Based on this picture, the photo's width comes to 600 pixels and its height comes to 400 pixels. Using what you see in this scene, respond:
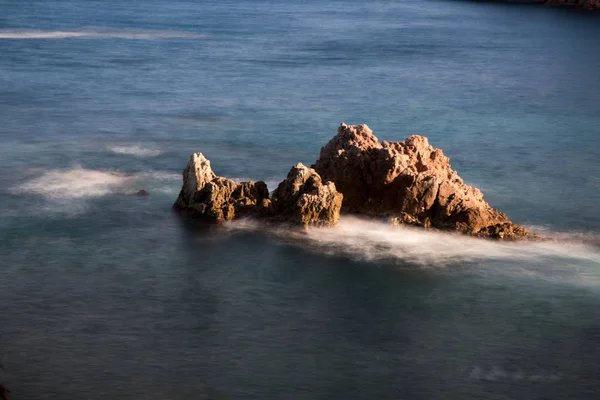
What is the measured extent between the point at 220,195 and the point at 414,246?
6.43 m

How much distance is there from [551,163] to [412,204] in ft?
43.3

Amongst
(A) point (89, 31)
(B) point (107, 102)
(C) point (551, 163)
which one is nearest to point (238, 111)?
(B) point (107, 102)

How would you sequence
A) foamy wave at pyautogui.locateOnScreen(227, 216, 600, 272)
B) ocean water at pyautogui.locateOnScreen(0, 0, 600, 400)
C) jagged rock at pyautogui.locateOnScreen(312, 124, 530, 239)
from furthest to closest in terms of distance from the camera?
1. jagged rock at pyautogui.locateOnScreen(312, 124, 530, 239)
2. foamy wave at pyautogui.locateOnScreen(227, 216, 600, 272)
3. ocean water at pyautogui.locateOnScreen(0, 0, 600, 400)

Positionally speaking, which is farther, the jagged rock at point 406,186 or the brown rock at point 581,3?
the brown rock at point 581,3

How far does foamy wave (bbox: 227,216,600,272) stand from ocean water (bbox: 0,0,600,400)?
0.08 metres

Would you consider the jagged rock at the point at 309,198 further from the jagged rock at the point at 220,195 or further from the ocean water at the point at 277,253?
the jagged rock at the point at 220,195

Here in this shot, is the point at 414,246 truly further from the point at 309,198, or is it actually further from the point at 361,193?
the point at 309,198

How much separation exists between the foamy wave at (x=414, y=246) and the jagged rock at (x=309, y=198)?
15.9 inches

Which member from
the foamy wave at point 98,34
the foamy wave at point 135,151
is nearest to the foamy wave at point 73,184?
the foamy wave at point 135,151

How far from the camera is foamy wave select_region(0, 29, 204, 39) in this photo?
80.9 metres

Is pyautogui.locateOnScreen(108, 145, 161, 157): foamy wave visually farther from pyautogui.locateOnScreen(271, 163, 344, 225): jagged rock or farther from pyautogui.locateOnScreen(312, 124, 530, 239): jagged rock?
pyautogui.locateOnScreen(271, 163, 344, 225): jagged rock

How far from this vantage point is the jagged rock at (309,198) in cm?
3191

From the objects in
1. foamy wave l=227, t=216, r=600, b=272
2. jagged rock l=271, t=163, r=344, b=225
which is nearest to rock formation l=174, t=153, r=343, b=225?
jagged rock l=271, t=163, r=344, b=225

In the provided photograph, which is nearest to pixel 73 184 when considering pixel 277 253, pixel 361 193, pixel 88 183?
pixel 88 183
